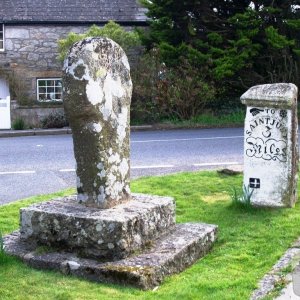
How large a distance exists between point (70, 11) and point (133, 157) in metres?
13.0

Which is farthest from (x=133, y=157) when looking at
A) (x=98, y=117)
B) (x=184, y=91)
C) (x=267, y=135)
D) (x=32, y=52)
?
(x=32, y=52)

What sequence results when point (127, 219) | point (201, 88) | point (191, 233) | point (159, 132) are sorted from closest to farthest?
point (127, 219)
point (191, 233)
point (159, 132)
point (201, 88)

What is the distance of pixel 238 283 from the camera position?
15.4 feet

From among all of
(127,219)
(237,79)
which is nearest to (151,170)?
(127,219)

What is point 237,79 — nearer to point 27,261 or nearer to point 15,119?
point 15,119

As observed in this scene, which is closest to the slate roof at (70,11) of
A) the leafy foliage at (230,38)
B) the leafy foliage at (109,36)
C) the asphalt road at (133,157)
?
the leafy foliage at (109,36)

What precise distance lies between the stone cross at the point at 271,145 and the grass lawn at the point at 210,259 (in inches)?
9.7

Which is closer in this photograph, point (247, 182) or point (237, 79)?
point (247, 182)

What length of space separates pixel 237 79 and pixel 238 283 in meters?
16.2

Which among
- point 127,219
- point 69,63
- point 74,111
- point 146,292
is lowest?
point 146,292

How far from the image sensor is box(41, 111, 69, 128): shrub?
784 inches

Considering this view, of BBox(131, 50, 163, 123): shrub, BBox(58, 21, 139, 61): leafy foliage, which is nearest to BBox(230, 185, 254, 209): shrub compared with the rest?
BBox(131, 50, 163, 123): shrub

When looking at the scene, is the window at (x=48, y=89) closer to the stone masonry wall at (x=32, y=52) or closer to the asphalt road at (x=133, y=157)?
the stone masonry wall at (x=32, y=52)

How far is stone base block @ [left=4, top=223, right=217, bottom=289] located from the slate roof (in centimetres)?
1848
